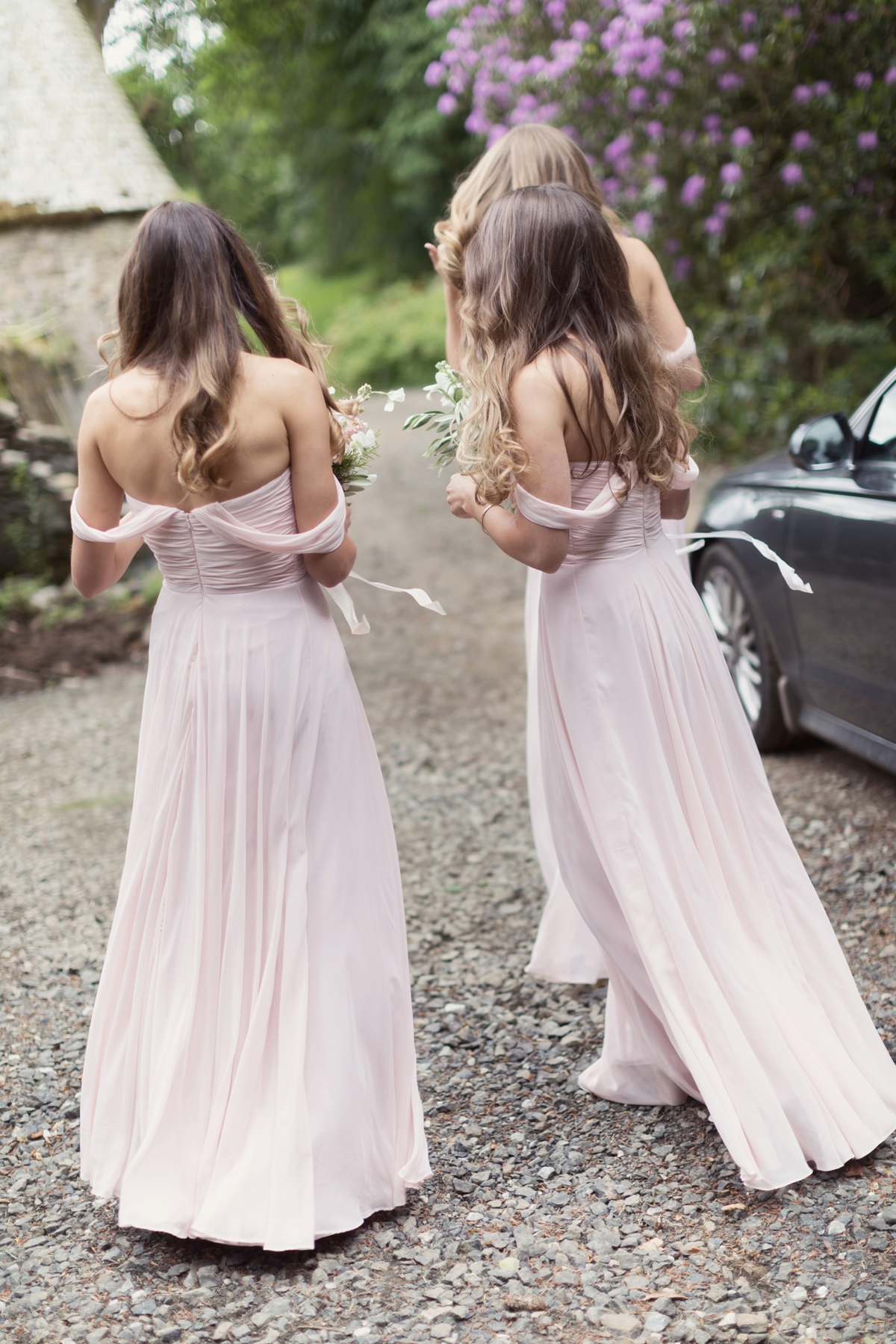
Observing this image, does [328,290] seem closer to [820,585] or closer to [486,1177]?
[820,585]

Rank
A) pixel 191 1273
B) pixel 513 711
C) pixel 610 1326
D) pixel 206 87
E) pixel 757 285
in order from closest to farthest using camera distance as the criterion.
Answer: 1. pixel 610 1326
2. pixel 191 1273
3. pixel 513 711
4. pixel 757 285
5. pixel 206 87

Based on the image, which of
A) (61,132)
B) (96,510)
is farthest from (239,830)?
(61,132)

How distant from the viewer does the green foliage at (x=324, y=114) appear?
70.5 ft

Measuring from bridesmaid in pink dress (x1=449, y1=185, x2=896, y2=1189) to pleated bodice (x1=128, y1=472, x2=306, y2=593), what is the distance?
19.2 inches

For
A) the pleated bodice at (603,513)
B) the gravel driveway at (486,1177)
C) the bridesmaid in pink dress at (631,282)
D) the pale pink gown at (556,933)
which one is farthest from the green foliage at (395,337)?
the pleated bodice at (603,513)

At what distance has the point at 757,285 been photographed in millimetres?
10836

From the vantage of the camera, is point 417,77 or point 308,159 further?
point 308,159

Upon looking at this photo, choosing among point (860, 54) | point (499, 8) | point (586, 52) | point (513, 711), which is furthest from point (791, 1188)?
point (499, 8)

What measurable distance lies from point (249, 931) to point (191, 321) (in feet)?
4.37

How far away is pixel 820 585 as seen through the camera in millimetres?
4707

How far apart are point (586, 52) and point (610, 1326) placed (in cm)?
996

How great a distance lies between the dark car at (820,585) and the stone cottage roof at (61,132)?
25.0 ft

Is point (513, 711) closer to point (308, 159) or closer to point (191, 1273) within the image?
point (191, 1273)

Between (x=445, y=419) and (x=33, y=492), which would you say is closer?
(x=445, y=419)
